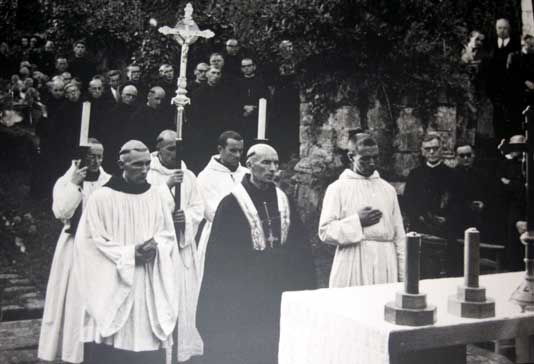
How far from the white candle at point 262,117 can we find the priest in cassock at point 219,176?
0.15 meters

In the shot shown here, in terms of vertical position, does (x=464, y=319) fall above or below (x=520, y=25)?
below

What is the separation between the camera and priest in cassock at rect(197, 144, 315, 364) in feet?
14.7

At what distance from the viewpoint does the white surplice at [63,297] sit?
3957 mm

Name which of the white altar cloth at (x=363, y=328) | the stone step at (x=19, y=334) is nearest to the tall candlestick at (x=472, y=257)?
the white altar cloth at (x=363, y=328)

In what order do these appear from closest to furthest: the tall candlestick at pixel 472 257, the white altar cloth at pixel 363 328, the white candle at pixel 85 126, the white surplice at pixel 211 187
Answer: the white altar cloth at pixel 363 328 → the tall candlestick at pixel 472 257 → the white candle at pixel 85 126 → the white surplice at pixel 211 187

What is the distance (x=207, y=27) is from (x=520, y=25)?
2782mm

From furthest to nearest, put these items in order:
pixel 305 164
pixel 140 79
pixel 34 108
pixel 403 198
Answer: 1. pixel 403 198
2. pixel 305 164
3. pixel 140 79
4. pixel 34 108

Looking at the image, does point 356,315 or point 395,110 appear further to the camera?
point 395,110

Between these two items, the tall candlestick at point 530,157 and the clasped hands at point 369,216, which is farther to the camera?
the clasped hands at point 369,216

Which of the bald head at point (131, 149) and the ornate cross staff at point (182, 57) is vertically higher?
the ornate cross staff at point (182, 57)

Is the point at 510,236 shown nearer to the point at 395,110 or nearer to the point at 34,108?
the point at 395,110

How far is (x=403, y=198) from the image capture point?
5.16m

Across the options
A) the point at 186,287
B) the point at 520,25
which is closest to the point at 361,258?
the point at 186,287

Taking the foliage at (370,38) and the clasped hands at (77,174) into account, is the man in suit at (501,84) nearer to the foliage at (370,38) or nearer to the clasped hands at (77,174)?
the foliage at (370,38)
